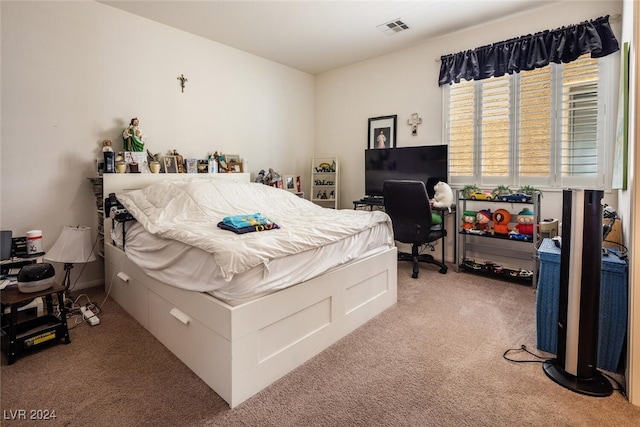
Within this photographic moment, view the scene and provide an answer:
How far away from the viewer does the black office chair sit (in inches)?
128

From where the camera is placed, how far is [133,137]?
10.4 ft

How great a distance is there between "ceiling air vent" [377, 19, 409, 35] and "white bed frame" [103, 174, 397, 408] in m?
2.48

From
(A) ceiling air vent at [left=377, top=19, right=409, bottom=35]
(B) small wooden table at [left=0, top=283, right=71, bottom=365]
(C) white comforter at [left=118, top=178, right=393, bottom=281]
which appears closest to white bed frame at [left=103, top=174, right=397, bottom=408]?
(C) white comforter at [left=118, top=178, right=393, bottom=281]

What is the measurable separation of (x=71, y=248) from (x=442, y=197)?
3.41 m

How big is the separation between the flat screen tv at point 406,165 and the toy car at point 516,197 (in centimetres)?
68

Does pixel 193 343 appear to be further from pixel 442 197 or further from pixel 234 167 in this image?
pixel 442 197

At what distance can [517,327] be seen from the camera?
7.70ft

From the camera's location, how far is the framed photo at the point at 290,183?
4.50 m

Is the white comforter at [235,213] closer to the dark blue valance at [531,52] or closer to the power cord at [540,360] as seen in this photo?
the power cord at [540,360]

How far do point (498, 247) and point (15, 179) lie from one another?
4.60m

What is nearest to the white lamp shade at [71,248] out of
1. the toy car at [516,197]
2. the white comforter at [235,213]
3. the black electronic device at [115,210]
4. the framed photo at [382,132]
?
the black electronic device at [115,210]

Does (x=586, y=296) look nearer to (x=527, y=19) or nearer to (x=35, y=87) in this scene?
(x=527, y=19)

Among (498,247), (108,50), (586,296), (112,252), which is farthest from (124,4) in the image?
(498,247)

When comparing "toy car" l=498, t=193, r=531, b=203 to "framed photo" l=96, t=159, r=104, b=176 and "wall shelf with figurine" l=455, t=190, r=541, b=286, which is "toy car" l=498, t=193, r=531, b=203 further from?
"framed photo" l=96, t=159, r=104, b=176
